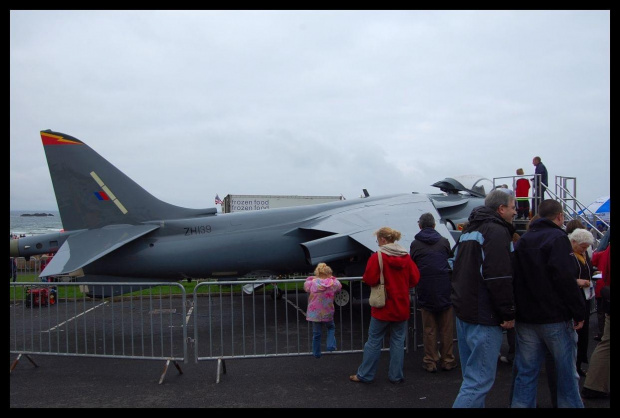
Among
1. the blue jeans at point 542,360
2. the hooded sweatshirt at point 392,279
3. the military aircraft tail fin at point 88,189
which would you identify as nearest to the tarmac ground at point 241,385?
the blue jeans at point 542,360

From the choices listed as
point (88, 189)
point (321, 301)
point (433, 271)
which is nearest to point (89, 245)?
point (88, 189)

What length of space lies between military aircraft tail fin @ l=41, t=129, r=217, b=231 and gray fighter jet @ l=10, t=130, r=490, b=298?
0.6 inches

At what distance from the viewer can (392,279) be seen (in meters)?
4.88

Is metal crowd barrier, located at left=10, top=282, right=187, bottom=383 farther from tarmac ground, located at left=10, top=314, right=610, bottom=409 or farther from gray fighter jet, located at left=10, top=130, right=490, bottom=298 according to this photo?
gray fighter jet, located at left=10, top=130, right=490, bottom=298

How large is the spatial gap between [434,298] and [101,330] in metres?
6.05

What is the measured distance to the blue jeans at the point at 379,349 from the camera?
5004 mm

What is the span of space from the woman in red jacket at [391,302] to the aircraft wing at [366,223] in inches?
101

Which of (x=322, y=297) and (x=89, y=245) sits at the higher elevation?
(x=89, y=245)

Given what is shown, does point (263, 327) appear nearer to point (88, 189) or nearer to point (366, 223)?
point (366, 223)

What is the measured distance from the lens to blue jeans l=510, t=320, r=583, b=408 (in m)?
Result: 3.59

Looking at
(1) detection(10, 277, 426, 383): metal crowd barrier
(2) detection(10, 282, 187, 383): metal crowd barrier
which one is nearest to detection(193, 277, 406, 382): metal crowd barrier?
(1) detection(10, 277, 426, 383): metal crowd barrier

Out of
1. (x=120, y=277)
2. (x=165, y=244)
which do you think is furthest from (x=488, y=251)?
(x=120, y=277)
